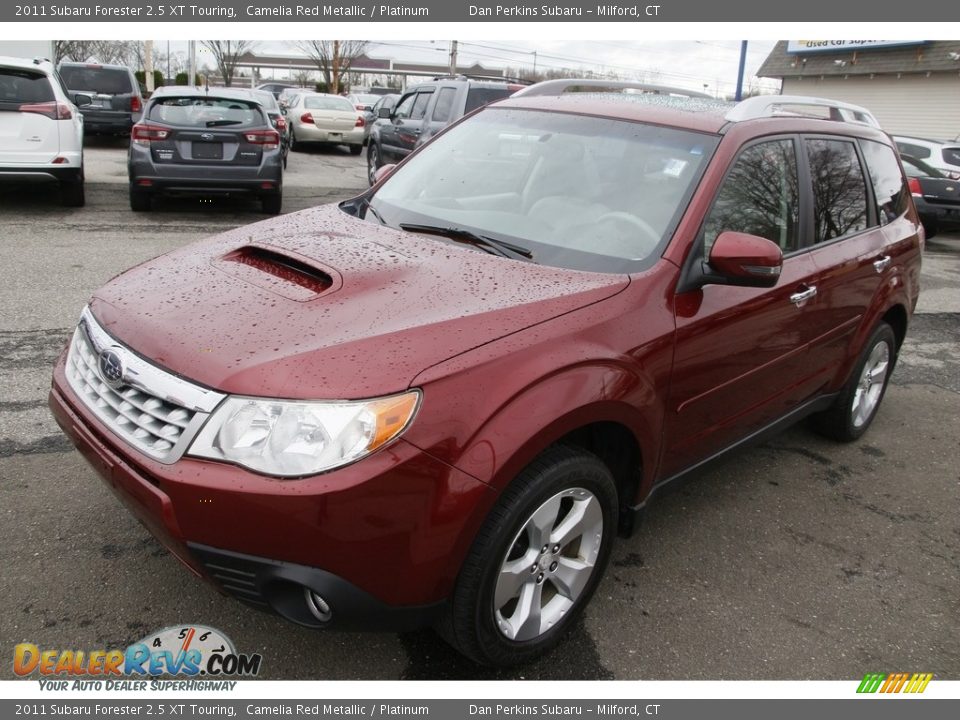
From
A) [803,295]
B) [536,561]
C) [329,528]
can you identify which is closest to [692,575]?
[536,561]

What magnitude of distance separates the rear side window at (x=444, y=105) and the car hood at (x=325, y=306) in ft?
30.0

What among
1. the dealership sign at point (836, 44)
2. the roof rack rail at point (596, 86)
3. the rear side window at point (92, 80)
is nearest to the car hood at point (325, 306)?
the roof rack rail at point (596, 86)

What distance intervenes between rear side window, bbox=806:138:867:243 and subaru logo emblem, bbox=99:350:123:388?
2947 mm

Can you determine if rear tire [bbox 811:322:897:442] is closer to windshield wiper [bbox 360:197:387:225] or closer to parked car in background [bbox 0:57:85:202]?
windshield wiper [bbox 360:197:387:225]

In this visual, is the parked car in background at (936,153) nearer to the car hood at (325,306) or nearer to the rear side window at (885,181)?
the rear side window at (885,181)

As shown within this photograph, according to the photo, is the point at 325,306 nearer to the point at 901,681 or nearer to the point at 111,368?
the point at 111,368

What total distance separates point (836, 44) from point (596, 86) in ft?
85.9

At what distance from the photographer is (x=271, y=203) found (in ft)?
34.3

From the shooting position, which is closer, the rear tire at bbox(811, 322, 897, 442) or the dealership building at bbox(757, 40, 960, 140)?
the rear tire at bbox(811, 322, 897, 442)

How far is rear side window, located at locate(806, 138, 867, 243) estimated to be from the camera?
3686 millimetres

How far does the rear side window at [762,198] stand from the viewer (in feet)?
10.1

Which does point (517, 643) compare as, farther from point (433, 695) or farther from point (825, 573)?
point (825, 573)

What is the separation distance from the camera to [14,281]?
A: 6.50m

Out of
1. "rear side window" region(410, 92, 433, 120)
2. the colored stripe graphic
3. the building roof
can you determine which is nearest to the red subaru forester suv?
the colored stripe graphic
